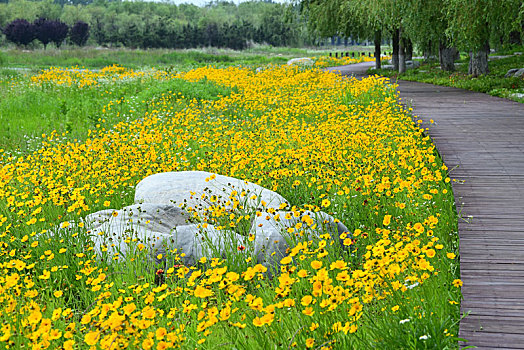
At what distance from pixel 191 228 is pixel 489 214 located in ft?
9.27

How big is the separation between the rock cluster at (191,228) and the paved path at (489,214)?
3.73 ft

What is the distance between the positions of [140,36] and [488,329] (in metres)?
83.6

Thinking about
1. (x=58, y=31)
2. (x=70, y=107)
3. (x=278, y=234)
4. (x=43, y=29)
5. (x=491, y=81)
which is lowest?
(x=278, y=234)

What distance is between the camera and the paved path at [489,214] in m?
2.76

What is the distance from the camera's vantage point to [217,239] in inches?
172

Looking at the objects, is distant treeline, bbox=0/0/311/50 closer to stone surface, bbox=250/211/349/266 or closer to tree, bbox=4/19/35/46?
tree, bbox=4/19/35/46

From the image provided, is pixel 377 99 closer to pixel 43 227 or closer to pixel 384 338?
pixel 43 227

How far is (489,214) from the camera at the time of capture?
14.3 feet

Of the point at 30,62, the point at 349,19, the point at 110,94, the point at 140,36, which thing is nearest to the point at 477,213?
the point at 110,94

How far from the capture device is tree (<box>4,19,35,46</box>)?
218 ft

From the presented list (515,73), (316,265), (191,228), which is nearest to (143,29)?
(515,73)

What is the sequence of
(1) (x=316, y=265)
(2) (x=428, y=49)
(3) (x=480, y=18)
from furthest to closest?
(2) (x=428, y=49) → (3) (x=480, y=18) → (1) (x=316, y=265)

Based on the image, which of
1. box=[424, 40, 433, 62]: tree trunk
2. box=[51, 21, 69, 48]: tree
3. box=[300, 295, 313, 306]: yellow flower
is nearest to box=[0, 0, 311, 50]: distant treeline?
box=[51, 21, 69, 48]: tree

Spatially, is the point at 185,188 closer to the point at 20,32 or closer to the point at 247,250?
the point at 247,250
